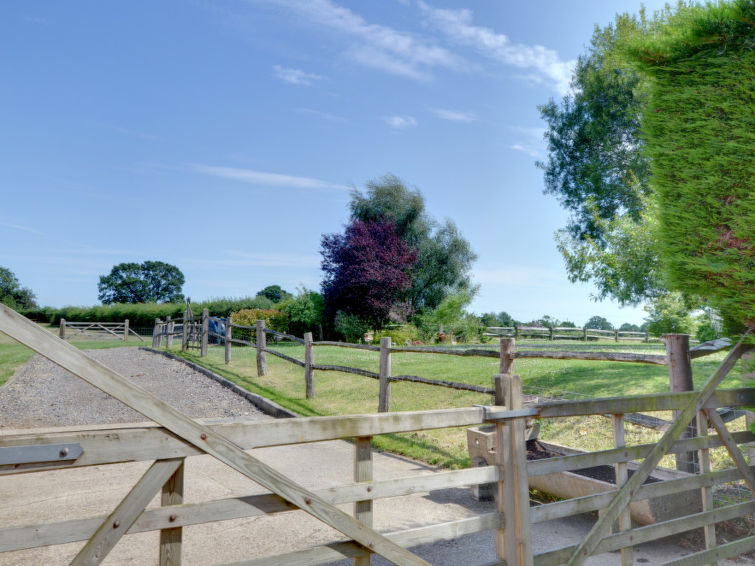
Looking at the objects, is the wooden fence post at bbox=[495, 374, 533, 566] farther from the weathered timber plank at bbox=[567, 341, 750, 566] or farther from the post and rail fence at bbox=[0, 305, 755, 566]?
the weathered timber plank at bbox=[567, 341, 750, 566]

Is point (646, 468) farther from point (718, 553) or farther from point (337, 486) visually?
point (337, 486)

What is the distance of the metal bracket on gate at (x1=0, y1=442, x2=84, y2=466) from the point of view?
185 centimetres

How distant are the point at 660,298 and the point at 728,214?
514 inches

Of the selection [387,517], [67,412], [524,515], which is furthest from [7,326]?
[67,412]

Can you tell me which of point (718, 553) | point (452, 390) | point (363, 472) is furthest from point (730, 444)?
point (452, 390)

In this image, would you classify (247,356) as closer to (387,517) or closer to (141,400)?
(387,517)

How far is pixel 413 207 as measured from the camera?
32.0 m

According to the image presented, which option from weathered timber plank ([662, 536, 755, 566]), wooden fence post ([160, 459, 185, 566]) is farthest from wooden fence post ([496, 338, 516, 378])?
wooden fence post ([160, 459, 185, 566])

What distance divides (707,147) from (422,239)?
27.8 m

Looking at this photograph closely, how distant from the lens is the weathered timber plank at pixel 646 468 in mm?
3113

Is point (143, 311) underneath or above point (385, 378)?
above

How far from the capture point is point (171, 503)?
2.16 meters

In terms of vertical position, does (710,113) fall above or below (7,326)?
above

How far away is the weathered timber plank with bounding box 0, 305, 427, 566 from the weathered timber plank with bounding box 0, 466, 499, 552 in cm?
8
